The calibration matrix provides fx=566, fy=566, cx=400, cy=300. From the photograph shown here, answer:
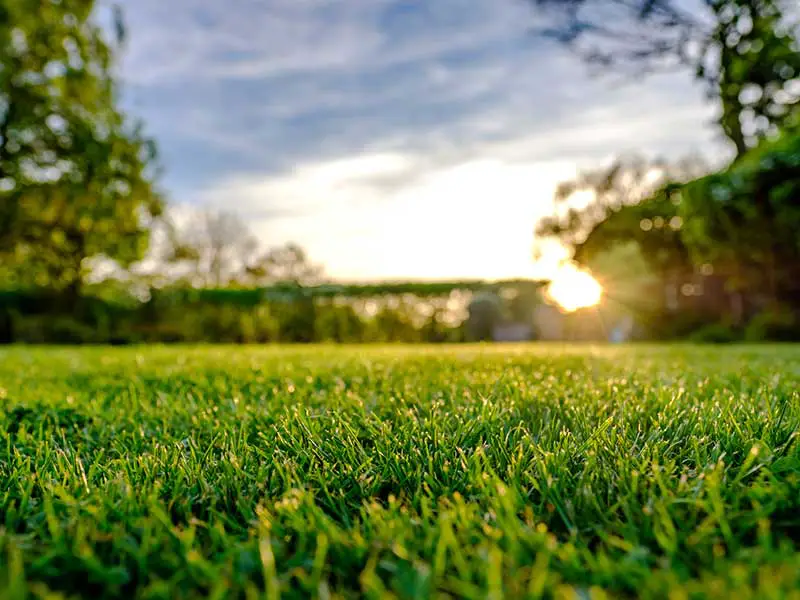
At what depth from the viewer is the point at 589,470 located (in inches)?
46.2

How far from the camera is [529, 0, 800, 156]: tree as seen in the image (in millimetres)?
11258

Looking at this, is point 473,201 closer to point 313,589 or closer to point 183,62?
point 183,62

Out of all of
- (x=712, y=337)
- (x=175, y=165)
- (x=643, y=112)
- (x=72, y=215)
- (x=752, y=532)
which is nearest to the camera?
(x=752, y=532)

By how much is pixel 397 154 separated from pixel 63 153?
7720 millimetres

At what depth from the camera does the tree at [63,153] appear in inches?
488

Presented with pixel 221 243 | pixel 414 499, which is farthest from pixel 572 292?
pixel 221 243

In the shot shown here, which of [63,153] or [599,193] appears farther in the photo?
[599,193]

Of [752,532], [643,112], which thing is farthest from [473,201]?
[752,532]

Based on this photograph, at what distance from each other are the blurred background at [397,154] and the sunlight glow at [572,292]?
0.06 meters

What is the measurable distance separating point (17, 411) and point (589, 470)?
2.11 metres

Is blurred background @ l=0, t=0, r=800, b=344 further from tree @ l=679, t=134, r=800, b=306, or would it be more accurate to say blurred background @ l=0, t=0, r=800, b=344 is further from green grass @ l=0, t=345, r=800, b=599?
green grass @ l=0, t=345, r=800, b=599

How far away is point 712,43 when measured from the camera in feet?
39.0

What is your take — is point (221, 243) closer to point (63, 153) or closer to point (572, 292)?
point (63, 153)

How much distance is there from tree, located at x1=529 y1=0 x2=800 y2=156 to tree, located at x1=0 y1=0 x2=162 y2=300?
1001cm
